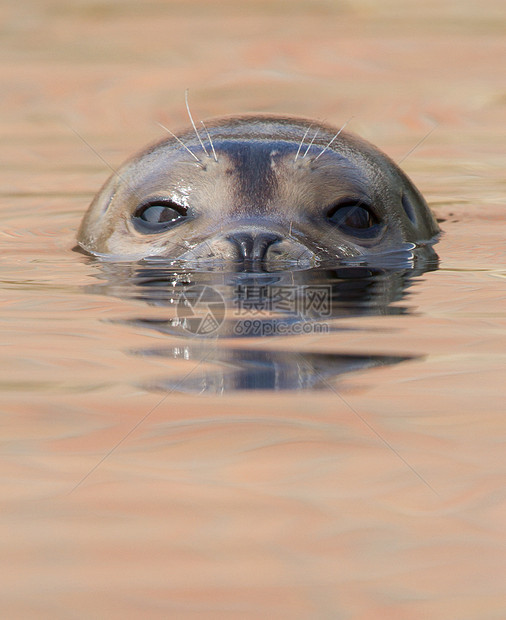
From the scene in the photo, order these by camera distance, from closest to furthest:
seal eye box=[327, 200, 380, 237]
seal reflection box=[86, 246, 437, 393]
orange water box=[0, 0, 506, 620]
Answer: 1. orange water box=[0, 0, 506, 620]
2. seal reflection box=[86, 246, 437, 393]
3. seal eye box=[327, 200, 380, 237]

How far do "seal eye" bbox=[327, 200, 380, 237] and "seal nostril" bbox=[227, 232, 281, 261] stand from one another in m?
0.74

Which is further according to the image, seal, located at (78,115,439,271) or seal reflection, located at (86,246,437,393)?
seal, located at (78,115,439,271)

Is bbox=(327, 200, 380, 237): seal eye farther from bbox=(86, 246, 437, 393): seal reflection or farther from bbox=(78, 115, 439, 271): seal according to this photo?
bbox=(86, 246, 437, 393): seal reflection

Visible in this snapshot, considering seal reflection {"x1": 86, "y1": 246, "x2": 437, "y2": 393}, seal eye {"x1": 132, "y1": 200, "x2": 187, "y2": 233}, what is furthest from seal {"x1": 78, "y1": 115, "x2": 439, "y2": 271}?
seal reflection {"x1": 86, "y1": 246, "x2": 437, "y2": 393}

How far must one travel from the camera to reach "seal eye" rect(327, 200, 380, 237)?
4969mm

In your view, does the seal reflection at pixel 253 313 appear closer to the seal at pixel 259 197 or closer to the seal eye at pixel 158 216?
the seal at pixel 259 197

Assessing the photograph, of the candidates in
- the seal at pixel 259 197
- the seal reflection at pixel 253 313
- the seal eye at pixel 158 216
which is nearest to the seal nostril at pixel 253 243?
the seal at pixel 259 197

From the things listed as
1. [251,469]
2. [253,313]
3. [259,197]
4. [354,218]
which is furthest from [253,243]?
[251,469]

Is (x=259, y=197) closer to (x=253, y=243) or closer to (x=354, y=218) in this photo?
(x=354, y=218)

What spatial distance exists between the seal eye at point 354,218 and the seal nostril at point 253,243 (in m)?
0.74

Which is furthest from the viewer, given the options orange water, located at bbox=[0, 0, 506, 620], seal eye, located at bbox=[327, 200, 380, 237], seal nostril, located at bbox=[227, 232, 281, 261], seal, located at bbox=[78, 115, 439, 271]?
seal eye, located at bbox=[327, 200, 380, 237]

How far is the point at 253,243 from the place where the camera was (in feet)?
13.9

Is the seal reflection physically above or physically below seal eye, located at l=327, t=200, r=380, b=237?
below

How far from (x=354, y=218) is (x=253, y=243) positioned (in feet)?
3.07
